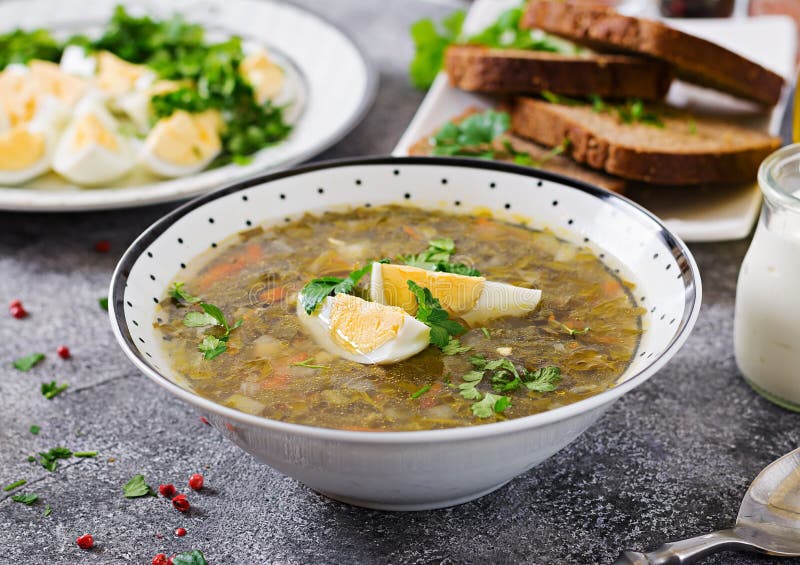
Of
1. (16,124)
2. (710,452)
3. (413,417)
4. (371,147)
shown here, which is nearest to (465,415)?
(413,417)

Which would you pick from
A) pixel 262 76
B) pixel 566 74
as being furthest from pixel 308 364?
pixel 262 76

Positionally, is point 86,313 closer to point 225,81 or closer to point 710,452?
point 225,81

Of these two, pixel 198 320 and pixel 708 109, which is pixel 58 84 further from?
pixel 708 109

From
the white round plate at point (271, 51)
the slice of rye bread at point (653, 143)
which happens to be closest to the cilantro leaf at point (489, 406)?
the slice of rye bread at point (653, 143)

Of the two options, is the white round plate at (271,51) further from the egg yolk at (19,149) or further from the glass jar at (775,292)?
the glass jar at (775,292)

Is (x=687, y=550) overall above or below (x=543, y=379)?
below
